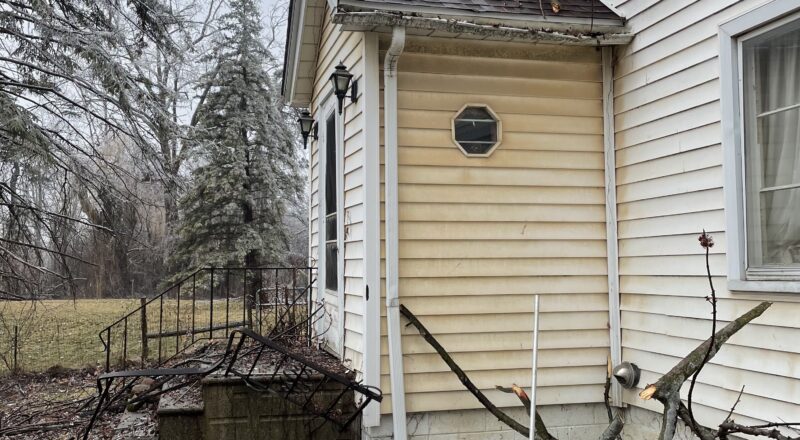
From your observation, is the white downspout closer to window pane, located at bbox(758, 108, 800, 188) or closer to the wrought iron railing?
the wrought iron railing

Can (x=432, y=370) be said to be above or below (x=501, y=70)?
below

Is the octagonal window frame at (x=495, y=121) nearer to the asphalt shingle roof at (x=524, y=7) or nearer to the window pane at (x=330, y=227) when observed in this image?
the asphalt shingle roof at (x=524, y=7)

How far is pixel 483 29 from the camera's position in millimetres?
4094

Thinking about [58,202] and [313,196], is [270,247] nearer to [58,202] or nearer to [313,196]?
[58,202]

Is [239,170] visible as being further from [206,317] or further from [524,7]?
[524,7]

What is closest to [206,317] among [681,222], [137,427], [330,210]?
[330,210]

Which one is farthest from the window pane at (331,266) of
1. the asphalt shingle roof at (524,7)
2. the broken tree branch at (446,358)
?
the asphalt shingle roof at (524,7)

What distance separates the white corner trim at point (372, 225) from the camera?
160 inches

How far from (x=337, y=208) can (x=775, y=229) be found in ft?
10.2

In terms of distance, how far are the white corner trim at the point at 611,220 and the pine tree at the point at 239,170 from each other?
39.5 feet

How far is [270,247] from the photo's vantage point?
16.0 metres

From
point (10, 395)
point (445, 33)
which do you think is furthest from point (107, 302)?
point (445, 33)

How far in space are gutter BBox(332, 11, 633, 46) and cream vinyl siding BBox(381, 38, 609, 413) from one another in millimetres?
208

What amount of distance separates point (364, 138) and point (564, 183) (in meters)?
1.53
